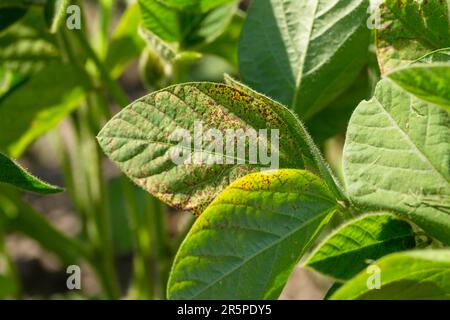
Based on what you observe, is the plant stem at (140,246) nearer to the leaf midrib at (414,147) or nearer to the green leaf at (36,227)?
the green leaf at (36,227)

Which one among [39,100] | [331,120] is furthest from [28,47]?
[331,120]

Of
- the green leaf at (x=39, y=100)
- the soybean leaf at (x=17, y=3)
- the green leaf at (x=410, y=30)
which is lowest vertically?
the green leaf at (x=39, y=100)

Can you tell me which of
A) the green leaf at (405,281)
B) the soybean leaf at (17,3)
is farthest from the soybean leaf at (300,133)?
the soybean leaf at (17,3)

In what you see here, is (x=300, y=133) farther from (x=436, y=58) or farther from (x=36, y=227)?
(x=36, y=227)

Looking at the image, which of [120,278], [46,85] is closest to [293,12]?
[46,85]

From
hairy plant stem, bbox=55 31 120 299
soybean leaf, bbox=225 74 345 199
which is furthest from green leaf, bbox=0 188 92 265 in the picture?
soybean leaf, bbox=225 74 345 199

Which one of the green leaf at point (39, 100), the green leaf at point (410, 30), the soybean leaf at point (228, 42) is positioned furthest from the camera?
the soybean leaf at point (228, 42)
